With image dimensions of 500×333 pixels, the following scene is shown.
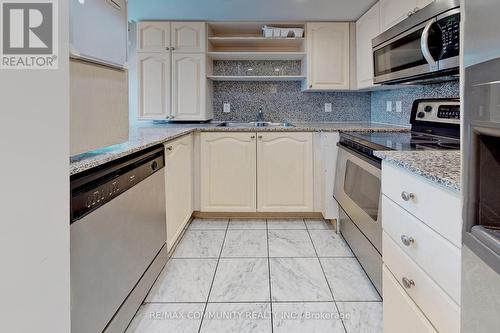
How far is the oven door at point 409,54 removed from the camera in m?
1.71

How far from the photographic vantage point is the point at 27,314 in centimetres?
78

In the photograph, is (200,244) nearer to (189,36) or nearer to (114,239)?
(114,239)

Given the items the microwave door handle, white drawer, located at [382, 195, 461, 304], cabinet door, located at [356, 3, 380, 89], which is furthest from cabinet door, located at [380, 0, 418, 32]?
white drawer, located at [382, 195, 461, 304]

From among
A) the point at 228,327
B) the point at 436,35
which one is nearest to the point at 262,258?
the point at 228,327

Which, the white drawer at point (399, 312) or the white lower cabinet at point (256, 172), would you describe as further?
the white lower cabinet at point (256, 172)

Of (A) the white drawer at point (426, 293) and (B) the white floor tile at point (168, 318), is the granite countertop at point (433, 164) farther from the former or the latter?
(B) the white floor tile at point (168, 318)

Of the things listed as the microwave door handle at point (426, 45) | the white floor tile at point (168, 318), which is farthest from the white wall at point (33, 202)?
the microwave door handle at point (426, 45)

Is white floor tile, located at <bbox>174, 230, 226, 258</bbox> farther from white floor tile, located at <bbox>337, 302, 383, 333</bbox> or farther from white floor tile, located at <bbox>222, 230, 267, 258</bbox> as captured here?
white floor tile, located at <bbox>337, 302, 383, 333</bbox>

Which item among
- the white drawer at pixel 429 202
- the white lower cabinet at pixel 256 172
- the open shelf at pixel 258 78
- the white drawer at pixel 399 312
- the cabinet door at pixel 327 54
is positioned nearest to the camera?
the white drawer at pixel 429 202

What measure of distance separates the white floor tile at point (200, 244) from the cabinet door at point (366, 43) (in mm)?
1871

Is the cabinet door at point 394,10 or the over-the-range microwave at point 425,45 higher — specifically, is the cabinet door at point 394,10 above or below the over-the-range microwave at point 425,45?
above

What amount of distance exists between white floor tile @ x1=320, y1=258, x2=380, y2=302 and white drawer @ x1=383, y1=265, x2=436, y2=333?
53 centimetres

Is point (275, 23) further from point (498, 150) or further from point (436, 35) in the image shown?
point (498, 150)

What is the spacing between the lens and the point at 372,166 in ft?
6.43
